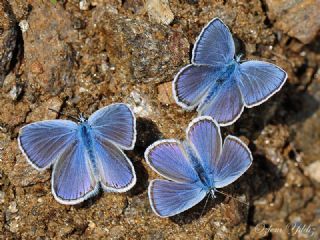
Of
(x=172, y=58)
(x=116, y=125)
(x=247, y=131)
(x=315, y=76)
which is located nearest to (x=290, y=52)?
(x=315, y=76)

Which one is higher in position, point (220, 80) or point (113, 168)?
point (220, 80)

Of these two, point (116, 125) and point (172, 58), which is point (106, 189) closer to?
point (116, 125)

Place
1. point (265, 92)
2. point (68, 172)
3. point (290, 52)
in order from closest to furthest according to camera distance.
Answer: point (68, 172)
point (265, 92)
point (290, 52)

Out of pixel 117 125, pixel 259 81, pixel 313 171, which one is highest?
pixel 259 81

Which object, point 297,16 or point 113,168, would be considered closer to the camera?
point 113,168

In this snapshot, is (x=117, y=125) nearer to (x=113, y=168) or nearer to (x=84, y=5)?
(x=113, y=168)

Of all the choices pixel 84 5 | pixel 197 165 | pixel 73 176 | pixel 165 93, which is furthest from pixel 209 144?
pixel 84 5
